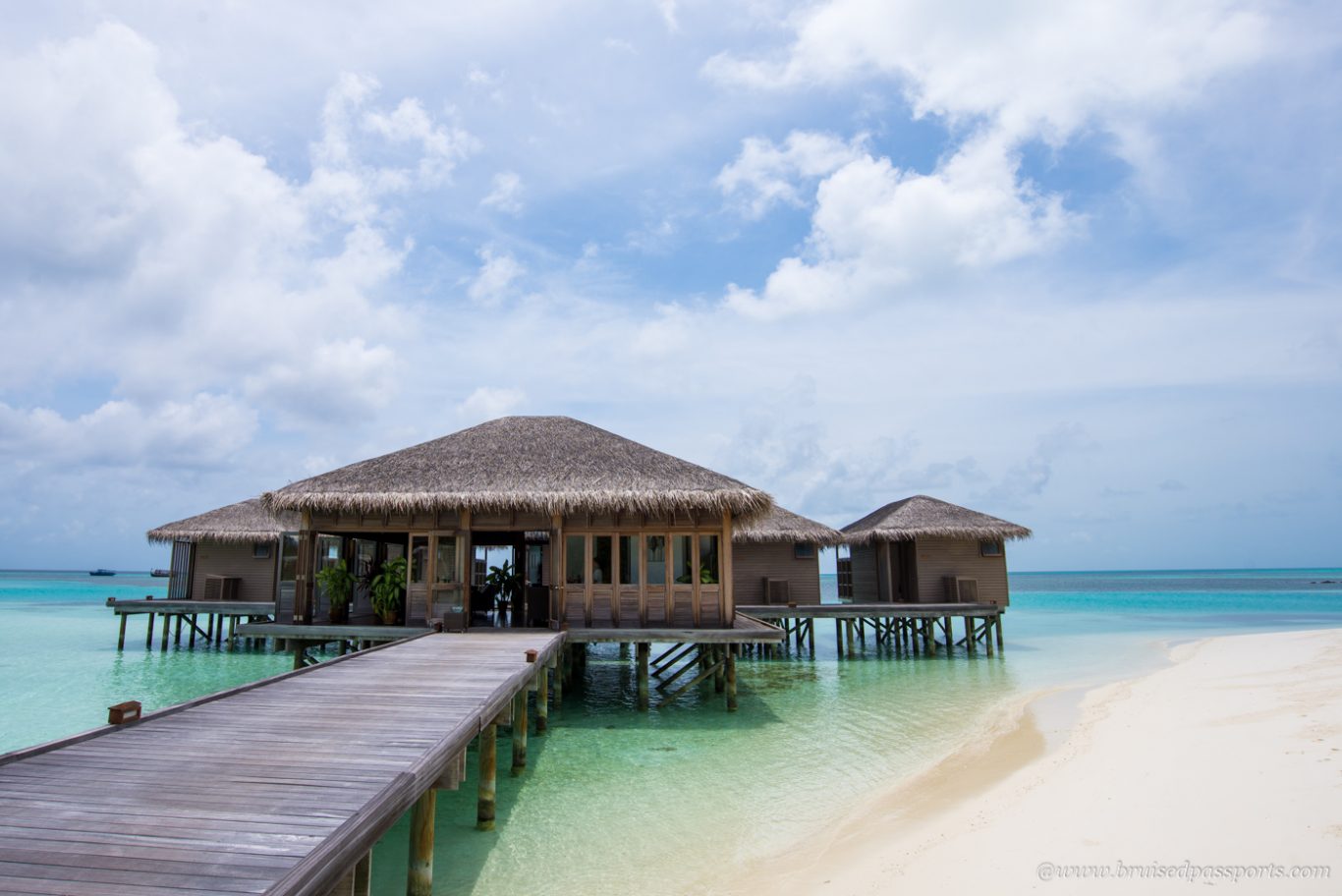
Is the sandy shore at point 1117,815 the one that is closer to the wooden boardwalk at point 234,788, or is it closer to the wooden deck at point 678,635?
the wooden boardwalk at point 234,788

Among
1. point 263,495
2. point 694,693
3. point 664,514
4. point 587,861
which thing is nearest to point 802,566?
point 694,693

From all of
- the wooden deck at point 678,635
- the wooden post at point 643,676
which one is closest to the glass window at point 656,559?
the wooden deck at point 678,635

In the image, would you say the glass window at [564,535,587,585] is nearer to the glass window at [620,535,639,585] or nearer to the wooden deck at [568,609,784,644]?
the glass window at [620,535,639,585]

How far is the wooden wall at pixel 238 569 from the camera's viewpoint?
21.3m

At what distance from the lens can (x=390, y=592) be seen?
12.7 m

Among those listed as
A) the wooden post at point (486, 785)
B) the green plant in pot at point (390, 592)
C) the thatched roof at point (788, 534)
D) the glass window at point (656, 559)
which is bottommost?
the wooden post at point (486, 785)

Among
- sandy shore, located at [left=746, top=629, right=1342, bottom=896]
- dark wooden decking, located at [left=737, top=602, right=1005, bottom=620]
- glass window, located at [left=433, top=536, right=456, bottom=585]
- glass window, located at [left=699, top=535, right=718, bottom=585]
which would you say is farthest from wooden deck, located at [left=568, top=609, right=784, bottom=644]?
dark wooden decking, located at [left=737, top=602, right=1005, bottom=620]

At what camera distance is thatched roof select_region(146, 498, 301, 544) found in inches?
810

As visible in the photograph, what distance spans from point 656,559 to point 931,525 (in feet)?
33.1

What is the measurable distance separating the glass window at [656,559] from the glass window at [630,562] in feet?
0.75

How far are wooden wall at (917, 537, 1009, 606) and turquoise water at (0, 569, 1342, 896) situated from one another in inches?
63.7

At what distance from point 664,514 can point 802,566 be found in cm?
923

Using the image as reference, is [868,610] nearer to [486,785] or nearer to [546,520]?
[546,520]

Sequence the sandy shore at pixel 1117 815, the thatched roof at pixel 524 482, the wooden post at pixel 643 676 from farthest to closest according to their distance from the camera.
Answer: the wooden post at pixel 643 676 < the thatched roof at pixel 524 482 < the sandy shore at pixel 1117 815
